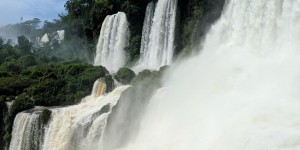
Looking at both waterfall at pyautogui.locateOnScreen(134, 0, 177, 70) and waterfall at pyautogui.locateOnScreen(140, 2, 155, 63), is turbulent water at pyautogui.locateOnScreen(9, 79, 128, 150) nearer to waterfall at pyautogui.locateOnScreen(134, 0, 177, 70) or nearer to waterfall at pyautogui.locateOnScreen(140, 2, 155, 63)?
waterfall at pyautogui.locateOnScreen(134, 0, 177, 70)

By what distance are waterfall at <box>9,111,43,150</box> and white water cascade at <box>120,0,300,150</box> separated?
6.68 meters

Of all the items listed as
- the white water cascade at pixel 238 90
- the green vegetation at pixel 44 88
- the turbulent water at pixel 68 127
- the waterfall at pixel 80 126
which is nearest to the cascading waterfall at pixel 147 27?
the green vegetation at pixel 44 88

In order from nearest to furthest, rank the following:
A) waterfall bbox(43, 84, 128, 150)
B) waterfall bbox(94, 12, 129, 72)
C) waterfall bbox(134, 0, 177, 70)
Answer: waterfall bbox(43, 84, 128, 150) → waterfall bbox(134, 0, 177, 70) → waterfall bbox(94, 12, 129, 72)

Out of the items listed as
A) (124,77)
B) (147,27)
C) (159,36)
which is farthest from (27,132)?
(147,27)

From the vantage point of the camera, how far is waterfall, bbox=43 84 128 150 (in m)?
23.8

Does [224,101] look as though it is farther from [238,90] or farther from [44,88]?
[44,88]

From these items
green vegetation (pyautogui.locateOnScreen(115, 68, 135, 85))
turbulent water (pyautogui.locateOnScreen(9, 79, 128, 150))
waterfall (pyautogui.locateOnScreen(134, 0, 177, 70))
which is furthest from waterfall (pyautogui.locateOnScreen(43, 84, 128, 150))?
waterfall (pyautogui.locateOnScreen(134, 0, 177, 70))

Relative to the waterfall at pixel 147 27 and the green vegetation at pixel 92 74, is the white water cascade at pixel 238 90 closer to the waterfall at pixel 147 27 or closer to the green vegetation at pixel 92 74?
the green vegetation at pixel 92 74

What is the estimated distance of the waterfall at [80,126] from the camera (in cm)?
2384

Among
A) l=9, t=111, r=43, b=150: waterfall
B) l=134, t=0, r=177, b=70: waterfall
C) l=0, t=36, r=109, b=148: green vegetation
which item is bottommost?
l=9, t=111, r=43, b=150: waterfall

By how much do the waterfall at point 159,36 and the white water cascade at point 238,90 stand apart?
4.58 meters

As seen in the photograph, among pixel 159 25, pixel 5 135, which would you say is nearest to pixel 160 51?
pixel 159 25

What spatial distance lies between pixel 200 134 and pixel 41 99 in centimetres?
1571

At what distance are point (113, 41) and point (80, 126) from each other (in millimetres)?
18938
